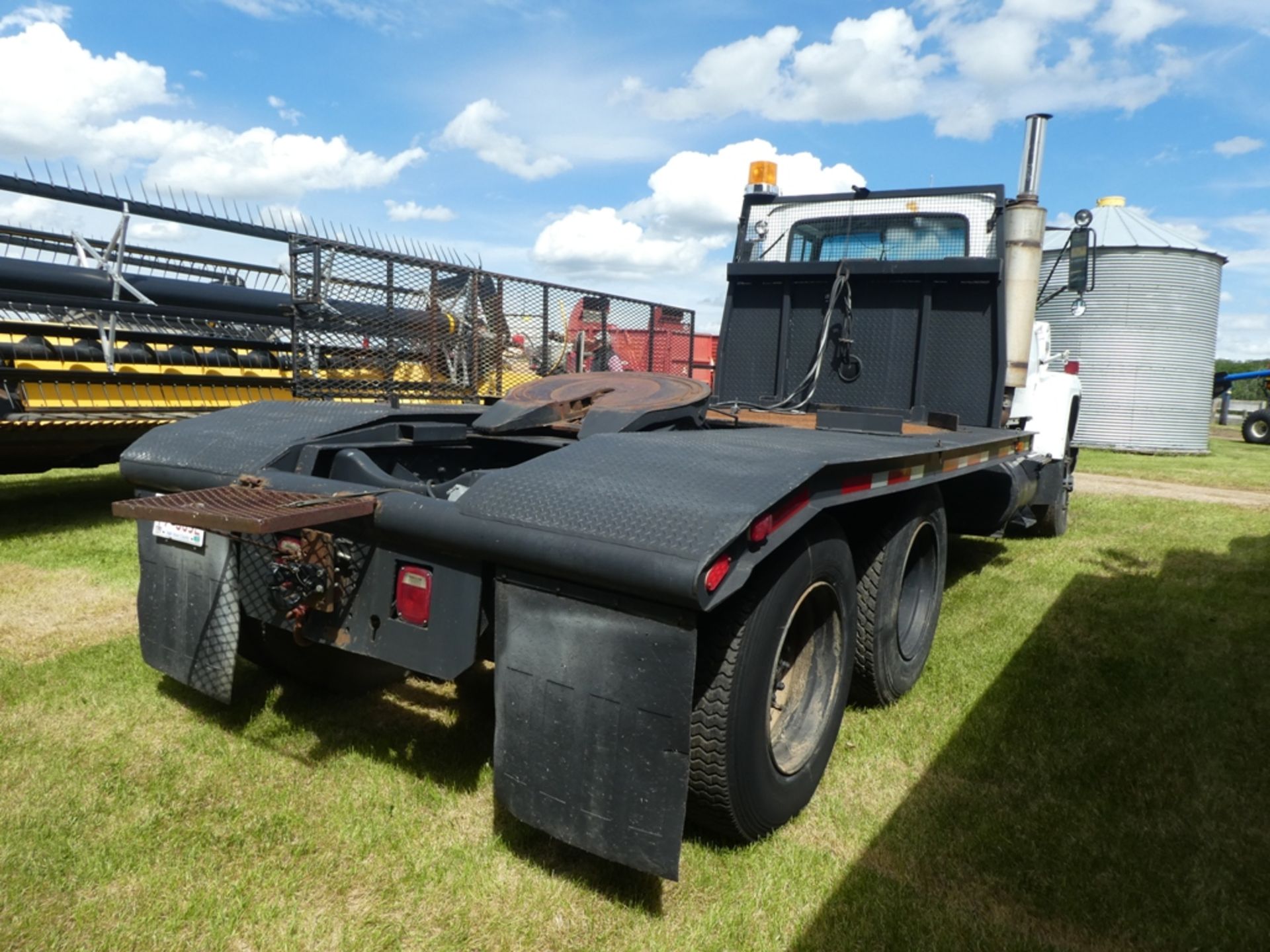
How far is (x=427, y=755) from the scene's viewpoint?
119 inches

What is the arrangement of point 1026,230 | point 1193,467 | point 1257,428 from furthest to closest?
point 1257,428 < point 1193,467 < point 1026,230

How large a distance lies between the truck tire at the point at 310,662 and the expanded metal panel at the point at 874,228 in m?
3.76

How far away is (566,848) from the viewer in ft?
8.29

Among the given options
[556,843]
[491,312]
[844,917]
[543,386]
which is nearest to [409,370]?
[491,312]

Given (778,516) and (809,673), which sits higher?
(778,516)

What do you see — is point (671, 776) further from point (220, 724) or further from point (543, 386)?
point (543, 386)

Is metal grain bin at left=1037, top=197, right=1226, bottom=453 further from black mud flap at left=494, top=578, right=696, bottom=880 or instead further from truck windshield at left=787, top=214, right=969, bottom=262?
black mud flap at left=494, top=578, right=696, bottom=880

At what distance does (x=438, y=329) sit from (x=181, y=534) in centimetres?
512

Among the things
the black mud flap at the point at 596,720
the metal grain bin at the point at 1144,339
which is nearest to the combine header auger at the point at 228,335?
the black mud flap at the point at 596,720

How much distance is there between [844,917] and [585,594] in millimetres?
1075

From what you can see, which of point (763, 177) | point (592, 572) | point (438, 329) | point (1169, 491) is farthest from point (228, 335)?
point (1169, 491)

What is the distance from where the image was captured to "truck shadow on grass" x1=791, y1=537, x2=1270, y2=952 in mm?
2283

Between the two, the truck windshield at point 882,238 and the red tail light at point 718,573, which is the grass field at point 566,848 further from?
the truck windshield at point 882,238

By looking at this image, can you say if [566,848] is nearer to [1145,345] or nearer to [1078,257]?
[1078,257]
